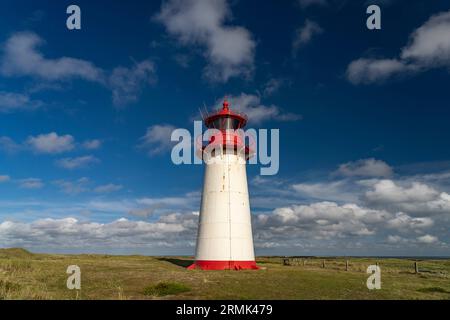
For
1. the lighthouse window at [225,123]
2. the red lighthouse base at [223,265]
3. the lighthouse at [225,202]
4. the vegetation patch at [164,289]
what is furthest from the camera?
the lighthouse window at [225,123]

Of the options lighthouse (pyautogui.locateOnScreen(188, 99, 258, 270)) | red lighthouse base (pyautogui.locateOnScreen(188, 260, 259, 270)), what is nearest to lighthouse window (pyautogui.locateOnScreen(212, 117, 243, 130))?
lighthouse (pyautogui.locateOnScreen(188, 99, 258, 270))

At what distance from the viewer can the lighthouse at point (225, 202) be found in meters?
29.6

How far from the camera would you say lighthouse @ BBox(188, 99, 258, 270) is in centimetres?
2961

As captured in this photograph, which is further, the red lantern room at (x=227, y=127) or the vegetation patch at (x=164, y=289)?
the red lantern room at (x=227, y=127)

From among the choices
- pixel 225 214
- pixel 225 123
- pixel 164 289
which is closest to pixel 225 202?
pixel 225 214

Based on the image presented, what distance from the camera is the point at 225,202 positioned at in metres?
30.3

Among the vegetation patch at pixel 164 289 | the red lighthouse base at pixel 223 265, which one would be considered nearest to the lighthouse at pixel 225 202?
the red lighthouse base at pixel 223 265

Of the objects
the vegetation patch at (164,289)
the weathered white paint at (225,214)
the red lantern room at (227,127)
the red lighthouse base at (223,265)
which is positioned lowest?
the red lighthouse base at (223,265)

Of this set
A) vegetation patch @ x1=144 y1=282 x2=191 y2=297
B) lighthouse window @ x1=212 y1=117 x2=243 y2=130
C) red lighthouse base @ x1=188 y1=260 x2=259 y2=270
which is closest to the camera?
vegetation patch @ x1=144 y1=282 x2=191 y2=297

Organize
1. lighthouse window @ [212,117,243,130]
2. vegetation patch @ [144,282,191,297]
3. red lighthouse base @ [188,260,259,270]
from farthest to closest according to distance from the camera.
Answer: lighthouse window @ [212,117,243,130], red lighthouse base @ [188,260,259,270], vegetation patch @ [144,282,191,297]

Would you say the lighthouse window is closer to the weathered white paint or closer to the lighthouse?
the lighthouse

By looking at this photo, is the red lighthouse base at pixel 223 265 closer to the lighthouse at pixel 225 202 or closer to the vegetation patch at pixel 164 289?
the lighthouse at pixel 225 202

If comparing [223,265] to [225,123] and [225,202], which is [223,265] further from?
[225,123]
